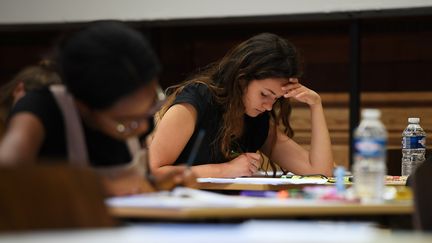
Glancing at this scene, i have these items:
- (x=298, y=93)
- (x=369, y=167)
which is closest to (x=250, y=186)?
(x=298, y=93)

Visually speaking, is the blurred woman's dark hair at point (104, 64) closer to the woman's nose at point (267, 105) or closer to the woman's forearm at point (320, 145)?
the woman's nose at point (267, 105)

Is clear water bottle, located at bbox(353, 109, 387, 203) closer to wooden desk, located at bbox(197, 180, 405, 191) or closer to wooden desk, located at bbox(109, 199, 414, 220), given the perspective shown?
wooden desk, located at bbox(109, 199, 414, 220)

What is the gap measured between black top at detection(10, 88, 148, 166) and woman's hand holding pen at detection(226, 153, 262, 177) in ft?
4.10

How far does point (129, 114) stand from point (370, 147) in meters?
0.64

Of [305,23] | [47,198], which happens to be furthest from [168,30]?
[47,198]

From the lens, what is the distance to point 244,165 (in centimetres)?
345

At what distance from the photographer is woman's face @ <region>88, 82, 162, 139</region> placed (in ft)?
6.84

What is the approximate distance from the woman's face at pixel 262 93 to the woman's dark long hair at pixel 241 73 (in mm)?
19

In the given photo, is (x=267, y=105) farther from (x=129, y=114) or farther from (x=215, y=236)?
(x=215, y=236)

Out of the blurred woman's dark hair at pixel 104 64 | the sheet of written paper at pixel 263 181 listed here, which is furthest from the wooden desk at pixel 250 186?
Result: the blurred woman's dark hair at pixel 104 64

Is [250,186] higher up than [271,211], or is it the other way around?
[271,211]

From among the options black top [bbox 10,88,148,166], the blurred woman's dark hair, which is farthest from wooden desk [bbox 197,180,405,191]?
the blurred woman's dark hair

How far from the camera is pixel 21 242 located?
0.97 meters

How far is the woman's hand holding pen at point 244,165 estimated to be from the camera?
135 inches
